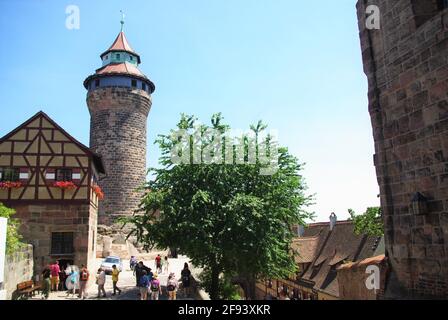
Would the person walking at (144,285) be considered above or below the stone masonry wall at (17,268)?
below

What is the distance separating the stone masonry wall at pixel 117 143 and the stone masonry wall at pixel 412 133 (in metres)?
26.0

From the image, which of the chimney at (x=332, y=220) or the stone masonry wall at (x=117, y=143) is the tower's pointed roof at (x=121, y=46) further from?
the chimney at (x=332, y=220)

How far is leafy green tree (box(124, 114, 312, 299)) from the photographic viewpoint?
1447cm

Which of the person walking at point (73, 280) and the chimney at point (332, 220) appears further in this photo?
Answer: the chimney at point (332, 220)

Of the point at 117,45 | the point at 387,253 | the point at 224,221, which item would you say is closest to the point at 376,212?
the point at 224,221

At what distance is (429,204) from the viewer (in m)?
6.36

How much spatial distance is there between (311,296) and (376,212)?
28.4ft

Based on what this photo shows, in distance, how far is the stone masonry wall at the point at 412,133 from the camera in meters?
6.18

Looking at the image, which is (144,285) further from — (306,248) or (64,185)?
(306,248)

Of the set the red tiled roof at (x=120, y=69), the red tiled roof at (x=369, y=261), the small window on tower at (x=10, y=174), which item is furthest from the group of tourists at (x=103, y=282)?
the red tiled roof at (x=120, y=69)

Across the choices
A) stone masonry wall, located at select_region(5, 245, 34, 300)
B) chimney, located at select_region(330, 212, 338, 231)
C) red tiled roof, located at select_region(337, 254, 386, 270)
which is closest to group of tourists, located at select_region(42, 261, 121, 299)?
stone masonry wall, located at select_region(5, 245, 34, 300)
